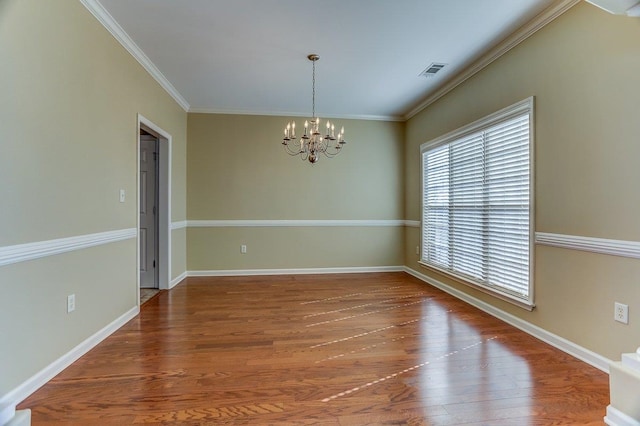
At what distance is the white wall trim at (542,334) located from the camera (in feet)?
7.26

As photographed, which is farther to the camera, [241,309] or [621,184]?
[241,309]

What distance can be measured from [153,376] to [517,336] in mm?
2884

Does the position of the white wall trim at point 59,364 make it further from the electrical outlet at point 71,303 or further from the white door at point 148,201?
the white door at point 148,201

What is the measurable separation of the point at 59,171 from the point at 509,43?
153 inches

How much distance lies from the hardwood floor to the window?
1.70ft

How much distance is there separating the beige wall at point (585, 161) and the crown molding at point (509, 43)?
0.18ft

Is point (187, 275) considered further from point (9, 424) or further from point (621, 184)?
point (621, 184)

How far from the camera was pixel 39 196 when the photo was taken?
6.53 ft

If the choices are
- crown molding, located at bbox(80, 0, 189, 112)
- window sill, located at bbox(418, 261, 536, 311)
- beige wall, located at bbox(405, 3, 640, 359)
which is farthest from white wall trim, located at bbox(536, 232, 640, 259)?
crown molding, located at bbox(80, 0, 189, 112)

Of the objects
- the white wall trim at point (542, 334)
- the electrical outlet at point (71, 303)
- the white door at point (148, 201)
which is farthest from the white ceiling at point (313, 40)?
the white wall trim at point (542, 334)

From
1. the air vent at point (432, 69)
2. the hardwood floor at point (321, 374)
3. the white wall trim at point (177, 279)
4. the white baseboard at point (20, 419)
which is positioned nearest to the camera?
the white baseboard at point (20, 419)

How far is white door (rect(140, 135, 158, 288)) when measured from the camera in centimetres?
434

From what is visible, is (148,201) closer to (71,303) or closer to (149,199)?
(149,199)

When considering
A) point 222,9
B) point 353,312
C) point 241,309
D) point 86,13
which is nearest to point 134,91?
point 86,13
